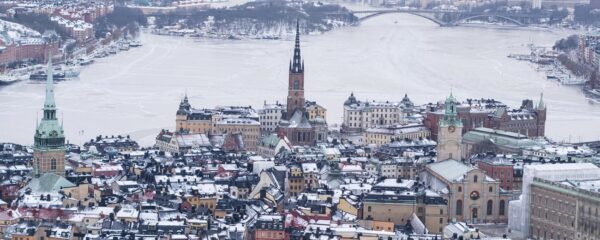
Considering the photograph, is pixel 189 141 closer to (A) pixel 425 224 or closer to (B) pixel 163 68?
(A) pixel 425 224

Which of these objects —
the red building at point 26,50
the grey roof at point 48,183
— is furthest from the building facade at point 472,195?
the red building at point 26,50

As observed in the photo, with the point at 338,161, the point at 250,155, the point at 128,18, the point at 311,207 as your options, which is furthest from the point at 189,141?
the point at 128,18

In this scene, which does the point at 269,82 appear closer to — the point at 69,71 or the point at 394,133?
the point at 69,71

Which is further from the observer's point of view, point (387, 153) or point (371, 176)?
point (387, 153)

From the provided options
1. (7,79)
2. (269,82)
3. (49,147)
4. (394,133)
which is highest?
(49,147)

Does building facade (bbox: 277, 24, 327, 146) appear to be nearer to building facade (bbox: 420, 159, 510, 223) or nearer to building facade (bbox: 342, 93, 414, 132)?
building facade (bbox: 342, 93, 414, 132)

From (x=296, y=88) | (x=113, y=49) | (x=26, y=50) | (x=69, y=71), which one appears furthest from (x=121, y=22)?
(x=296, y=88)
